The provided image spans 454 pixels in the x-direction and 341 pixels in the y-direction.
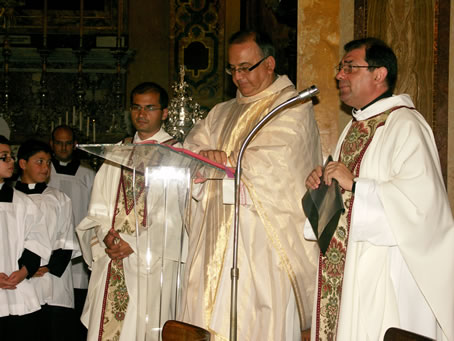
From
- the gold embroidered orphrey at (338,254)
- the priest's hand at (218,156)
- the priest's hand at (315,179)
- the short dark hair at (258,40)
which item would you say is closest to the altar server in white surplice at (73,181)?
the short dark hair at (258,40)

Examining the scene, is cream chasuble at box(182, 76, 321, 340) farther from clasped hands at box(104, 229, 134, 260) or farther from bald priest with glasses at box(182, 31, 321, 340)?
clasped hands at box(104, 229, 134, 260)

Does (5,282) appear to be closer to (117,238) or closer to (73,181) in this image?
(117,238)

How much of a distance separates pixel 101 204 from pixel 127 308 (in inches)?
27.5

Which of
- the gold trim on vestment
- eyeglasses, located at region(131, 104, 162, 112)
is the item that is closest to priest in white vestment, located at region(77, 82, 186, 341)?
eyeglasses, located at region(131, 104, 162, 112)

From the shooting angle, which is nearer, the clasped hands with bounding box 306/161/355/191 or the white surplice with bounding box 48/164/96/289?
the clasped hands with bounding box 306/161/355/191

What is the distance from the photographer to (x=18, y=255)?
14.7 feet

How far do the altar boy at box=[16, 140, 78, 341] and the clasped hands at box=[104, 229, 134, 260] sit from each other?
659mm

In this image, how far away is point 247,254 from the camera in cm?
374

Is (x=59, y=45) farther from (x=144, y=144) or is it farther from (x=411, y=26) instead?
(x=144, y=144)

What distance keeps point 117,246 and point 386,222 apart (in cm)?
189

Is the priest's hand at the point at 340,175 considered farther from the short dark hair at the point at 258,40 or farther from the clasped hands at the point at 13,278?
the clasped hands at the point at 13,278

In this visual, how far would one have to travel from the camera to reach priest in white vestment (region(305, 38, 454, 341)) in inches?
115

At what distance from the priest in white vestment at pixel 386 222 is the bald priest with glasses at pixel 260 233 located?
0.38m

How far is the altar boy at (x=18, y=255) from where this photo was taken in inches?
171
